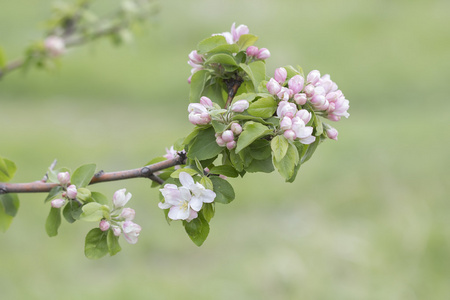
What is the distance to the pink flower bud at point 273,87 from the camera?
0.56 meters

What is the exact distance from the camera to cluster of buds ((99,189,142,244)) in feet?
2.05

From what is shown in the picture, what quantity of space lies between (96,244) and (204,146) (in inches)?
7.0

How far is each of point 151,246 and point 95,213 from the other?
1659 millimetres

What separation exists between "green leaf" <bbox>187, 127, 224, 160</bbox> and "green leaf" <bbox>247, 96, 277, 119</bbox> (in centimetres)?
5

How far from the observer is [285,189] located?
2.56m

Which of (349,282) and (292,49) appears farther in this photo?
(292,49)

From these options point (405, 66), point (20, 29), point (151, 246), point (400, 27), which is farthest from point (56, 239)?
point (400, 27)

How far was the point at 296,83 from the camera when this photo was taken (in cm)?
57

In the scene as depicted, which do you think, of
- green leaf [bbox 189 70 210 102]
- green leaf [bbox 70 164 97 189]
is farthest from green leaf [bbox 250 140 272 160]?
green leaf [bbox 70 164 97 189]

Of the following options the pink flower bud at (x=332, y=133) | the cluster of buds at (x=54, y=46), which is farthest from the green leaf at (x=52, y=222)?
the cluster of buds at (x=54, y=46)

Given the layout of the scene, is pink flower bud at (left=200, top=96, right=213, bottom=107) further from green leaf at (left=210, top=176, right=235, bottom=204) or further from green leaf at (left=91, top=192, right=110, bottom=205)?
green leaf at (left=91, top=192, right=110, bottom=205)

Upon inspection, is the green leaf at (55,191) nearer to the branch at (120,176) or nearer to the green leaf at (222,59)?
the branch at (120,176)

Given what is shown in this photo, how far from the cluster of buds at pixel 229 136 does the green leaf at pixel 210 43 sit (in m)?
Result: 0.12

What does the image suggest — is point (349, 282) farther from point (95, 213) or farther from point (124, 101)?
point (124, 101)
